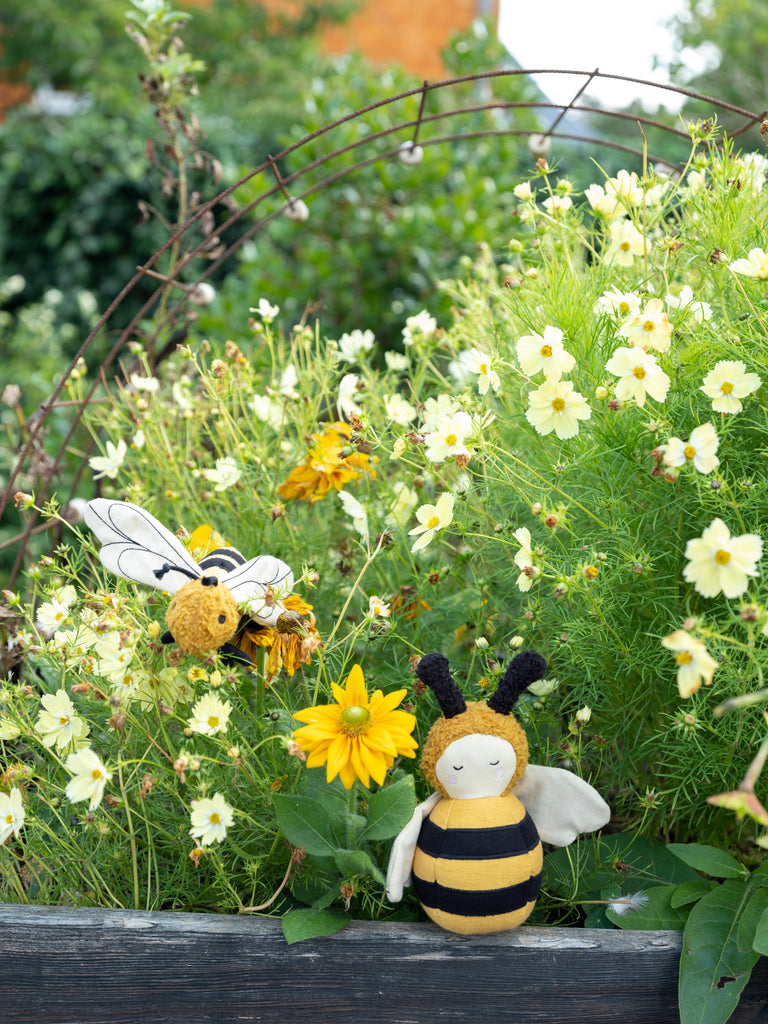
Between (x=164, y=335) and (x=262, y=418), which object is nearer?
(x=262, y=418)

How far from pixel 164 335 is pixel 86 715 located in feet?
3.10

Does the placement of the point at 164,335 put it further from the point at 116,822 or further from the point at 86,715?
the point at 116,822

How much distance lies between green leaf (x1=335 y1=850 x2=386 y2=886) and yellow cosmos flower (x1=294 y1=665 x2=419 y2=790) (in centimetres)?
9

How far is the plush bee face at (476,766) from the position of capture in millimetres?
845

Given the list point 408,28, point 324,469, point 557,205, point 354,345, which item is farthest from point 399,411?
point 408,28

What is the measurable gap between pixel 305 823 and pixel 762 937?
17.8 inches

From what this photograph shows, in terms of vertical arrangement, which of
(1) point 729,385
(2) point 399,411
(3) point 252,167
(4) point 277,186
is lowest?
(1) point 729,385

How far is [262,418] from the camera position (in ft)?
3.89

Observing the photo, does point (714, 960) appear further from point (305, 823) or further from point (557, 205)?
point (557, 205)

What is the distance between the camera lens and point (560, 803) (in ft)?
2.95

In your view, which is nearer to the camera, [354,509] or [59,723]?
[59,723]

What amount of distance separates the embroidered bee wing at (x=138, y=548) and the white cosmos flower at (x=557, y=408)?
1.32 ft

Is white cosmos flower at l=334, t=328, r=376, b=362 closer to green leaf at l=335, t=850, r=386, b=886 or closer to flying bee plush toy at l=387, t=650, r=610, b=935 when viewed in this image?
flying bee plush toy at l=387, t=650, r=610, b=935

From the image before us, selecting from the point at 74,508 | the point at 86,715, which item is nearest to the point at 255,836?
the point at 86,715
